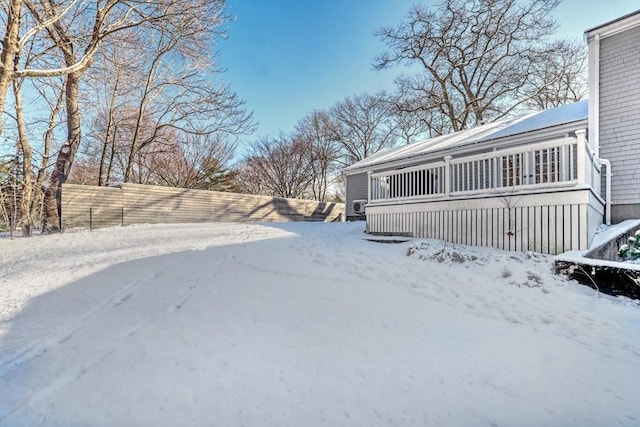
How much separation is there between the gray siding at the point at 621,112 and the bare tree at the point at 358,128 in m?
14.9

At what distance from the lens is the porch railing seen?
4.67 meters

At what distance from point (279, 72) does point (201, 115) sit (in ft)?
14.9

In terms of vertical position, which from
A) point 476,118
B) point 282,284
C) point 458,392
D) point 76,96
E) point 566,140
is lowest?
point 458,392

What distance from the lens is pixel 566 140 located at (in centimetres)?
466

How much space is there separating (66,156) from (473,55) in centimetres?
1868

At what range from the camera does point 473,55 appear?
1645 centimetres

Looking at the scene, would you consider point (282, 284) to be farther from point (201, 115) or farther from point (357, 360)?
point (201, 115)

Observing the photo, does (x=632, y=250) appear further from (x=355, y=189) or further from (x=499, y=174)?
(x=355, y=189)

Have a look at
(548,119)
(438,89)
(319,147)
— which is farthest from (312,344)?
(319,147)

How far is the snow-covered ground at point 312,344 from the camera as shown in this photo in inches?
69.9

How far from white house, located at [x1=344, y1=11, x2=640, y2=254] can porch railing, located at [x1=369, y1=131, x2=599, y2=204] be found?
18 millimetres

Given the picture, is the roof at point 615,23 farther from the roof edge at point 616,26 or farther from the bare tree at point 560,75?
the bare tree at point 560,75

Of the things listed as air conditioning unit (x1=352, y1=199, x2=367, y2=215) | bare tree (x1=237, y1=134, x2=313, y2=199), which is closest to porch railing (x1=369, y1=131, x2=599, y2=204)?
air conditioning unit (x1=352, y1=199, x2=367, y2=215)

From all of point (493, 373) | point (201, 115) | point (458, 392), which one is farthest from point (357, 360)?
point (201, 115)
